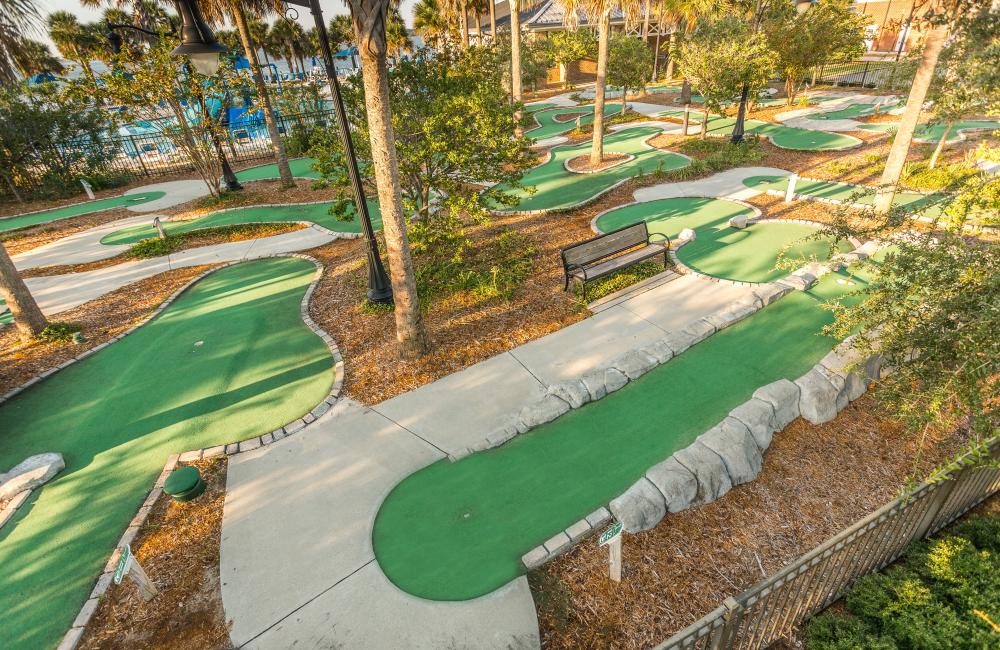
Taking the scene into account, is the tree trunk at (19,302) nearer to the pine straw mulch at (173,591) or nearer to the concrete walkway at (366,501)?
the pine straw mulch at (173,591)

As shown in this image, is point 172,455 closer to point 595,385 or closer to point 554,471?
point 554,471

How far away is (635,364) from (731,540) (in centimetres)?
285

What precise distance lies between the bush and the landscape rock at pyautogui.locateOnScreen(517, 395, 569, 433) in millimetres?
3373

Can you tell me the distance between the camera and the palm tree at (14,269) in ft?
27.3

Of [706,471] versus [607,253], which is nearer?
[706,471]

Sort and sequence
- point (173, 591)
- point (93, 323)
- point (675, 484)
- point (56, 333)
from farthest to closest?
point (93, 323) < point (56, 333) < point (675, 484) < point (173, 591)

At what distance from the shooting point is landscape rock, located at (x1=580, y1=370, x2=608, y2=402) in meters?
6.57

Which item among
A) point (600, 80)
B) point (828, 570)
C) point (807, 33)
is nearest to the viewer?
point (828, 570)

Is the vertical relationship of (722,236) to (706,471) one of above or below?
above

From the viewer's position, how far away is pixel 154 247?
13.6m

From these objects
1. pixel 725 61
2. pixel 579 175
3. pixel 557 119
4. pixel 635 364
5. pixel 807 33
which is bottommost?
pixel 635 364

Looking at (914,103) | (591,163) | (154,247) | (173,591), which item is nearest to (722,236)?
(914,103)

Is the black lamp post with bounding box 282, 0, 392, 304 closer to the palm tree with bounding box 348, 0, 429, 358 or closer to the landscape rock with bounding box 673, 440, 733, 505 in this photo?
the palm tree with bounding box 348, 0, 429, 358

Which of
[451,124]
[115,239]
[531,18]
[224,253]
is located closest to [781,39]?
[451,124]
